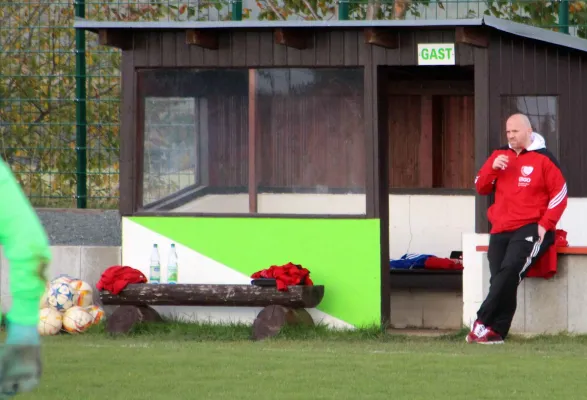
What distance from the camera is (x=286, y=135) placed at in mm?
12133

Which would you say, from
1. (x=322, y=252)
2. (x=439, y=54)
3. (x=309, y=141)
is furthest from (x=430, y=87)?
(x=322, y=252)

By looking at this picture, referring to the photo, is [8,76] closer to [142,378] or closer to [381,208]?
[381,208]

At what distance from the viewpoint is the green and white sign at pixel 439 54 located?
11562mm

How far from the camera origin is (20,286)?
10.8 ft

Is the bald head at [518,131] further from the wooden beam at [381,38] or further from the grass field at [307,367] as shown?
the grass field at [307,367]

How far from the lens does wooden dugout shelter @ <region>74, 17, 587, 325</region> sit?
11578mm

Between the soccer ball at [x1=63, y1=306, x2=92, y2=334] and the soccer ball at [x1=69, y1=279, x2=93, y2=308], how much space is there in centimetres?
20

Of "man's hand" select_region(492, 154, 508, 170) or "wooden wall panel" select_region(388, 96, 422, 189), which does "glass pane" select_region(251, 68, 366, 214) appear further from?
"wooden wall panel" select_region(388, 96, 422, 189)

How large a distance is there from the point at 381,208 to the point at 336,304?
93 cm

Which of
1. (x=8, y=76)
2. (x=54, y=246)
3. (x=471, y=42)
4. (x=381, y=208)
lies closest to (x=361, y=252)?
(x=381, y=208)

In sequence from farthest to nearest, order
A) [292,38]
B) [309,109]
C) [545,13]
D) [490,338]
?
1. [545,13]
2. [309,109]
3. [292,38]
4. [490,338]

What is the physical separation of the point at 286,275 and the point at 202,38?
7.37 feet

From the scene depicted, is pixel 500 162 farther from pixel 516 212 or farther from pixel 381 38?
pixel 381 38

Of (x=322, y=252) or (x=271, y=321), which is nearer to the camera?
(x=271, y=321)
